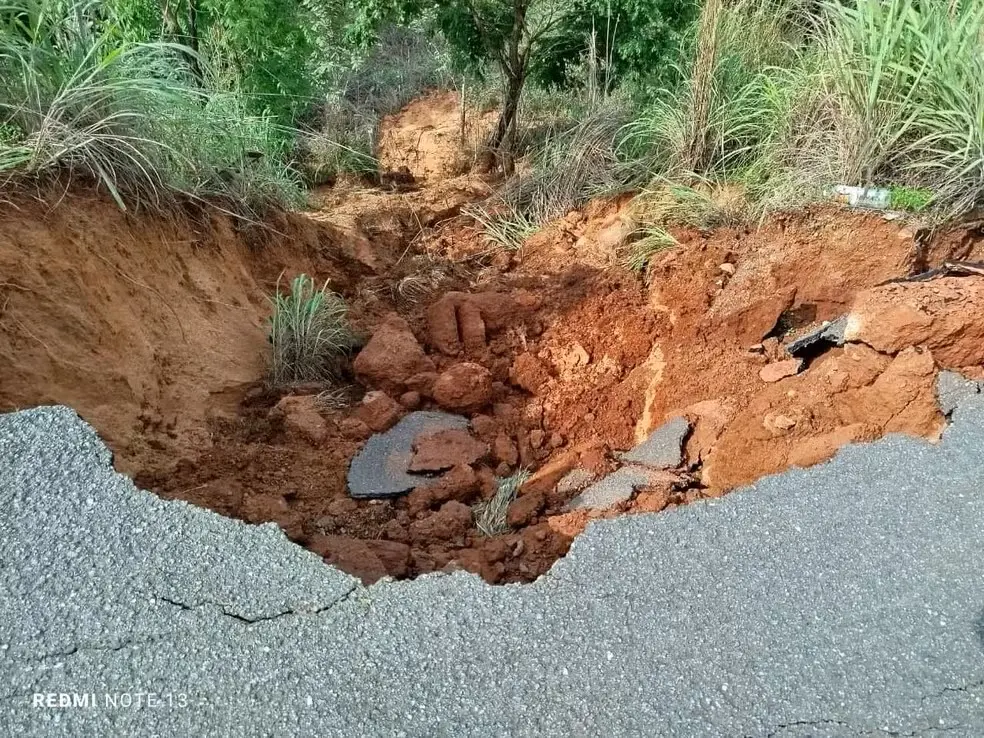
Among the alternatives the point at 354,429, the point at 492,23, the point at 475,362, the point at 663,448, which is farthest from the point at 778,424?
the point at 492,23

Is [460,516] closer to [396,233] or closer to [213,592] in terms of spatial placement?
[213,592]

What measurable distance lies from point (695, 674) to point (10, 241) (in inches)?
129

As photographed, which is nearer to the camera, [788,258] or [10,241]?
[10,241]

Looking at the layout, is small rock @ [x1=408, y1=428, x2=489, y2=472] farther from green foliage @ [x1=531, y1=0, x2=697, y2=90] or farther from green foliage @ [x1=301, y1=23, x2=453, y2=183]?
green foliage @ [x1=301, y1=23, x2=453, y2=183]

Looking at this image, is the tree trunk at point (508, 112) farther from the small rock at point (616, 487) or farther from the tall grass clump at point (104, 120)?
the small rock at point (616, 487)

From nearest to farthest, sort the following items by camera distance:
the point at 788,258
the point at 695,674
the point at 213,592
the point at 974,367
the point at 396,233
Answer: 1. the point at 695,674
2. the point at 213,592
3. the point at 974,367
4. the point at 788,258
5. the point at 396,233

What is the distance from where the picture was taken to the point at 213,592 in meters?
2.27

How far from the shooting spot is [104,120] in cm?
397

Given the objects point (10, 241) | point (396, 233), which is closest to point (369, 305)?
point (396, 233)

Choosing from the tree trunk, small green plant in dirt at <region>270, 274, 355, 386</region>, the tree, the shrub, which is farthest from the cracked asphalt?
the tree trunk

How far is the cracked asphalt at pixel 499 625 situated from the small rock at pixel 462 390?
5.02 feet

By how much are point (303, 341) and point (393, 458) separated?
3.27 ft

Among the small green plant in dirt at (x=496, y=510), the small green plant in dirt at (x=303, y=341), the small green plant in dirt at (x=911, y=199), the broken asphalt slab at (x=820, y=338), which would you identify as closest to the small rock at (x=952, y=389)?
the broken asphalt slab at (x=820, y=338)

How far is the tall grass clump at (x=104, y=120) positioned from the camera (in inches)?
150
